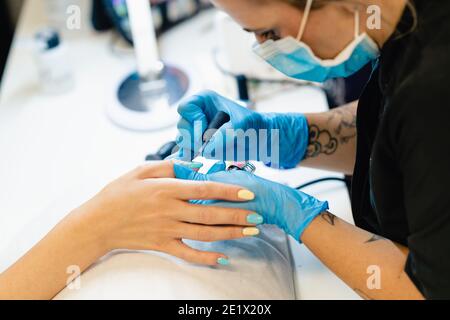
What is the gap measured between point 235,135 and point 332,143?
24 cm

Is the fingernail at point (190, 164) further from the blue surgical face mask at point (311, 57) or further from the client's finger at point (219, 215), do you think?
the blue surgical face mask at point (311, 57)

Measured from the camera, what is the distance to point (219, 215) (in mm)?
783

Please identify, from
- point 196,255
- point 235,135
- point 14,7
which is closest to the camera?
point 196,255

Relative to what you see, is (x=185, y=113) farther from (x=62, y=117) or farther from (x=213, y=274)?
(x=62, y=117)

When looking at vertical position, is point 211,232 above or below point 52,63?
below

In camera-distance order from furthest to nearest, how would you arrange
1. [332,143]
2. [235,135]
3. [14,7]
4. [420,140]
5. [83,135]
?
[14,7], [83,135], [332,143], [235,135], [420,140]

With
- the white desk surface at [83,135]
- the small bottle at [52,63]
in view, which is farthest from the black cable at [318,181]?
the small bottle at [52,63]

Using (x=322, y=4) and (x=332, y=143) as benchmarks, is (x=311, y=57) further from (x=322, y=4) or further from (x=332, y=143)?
(x=332, y=143)

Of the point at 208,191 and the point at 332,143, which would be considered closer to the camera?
the point at 208,191

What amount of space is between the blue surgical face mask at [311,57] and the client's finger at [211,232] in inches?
11.3

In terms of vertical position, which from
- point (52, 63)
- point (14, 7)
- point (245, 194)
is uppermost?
point (14, 7)

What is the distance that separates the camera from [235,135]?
91cm

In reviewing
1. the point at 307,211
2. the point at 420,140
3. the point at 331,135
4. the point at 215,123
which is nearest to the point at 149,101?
the point at 215,123
